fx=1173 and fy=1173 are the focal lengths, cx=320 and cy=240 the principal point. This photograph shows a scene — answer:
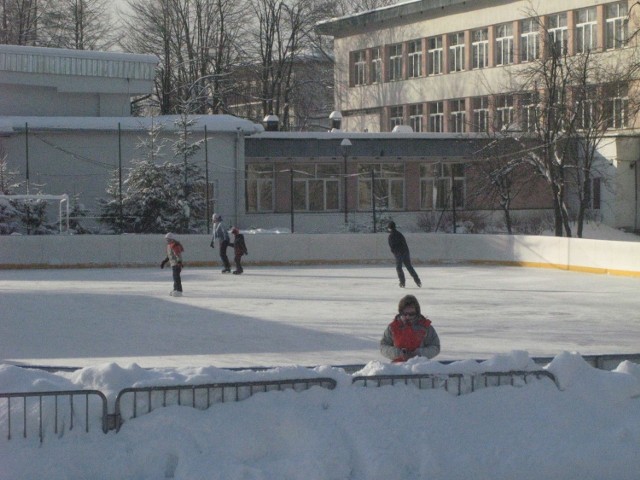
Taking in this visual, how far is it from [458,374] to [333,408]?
3.13 feet

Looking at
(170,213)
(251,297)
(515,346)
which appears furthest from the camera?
(170,213)

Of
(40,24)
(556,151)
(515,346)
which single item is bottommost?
(515,346)

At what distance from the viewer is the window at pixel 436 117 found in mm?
53750

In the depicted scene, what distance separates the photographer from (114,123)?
116 feet

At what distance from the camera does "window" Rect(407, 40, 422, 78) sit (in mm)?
53966

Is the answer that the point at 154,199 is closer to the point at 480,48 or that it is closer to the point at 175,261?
the point at 175,261

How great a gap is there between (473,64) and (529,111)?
11361 millimetres

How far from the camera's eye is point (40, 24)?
193 feet

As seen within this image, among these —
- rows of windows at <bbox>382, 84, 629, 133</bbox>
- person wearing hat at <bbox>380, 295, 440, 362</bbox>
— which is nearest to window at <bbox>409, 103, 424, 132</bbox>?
rows of windows at <bbox>382, 84, 629, 133</bbox>

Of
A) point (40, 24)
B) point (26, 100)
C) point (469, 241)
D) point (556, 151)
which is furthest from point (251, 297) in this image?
point (40, 24)

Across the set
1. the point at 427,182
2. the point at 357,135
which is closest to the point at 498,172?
the point at 427,182

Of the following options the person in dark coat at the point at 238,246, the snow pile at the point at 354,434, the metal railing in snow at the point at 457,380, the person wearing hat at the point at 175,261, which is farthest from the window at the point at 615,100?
the snow pile at the point at 354,434

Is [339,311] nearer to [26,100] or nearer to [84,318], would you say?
[84,318]

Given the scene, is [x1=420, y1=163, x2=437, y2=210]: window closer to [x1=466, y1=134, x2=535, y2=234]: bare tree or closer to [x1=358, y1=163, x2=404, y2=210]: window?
[x1=358, y1=163, x2=404, y2=210]: window
